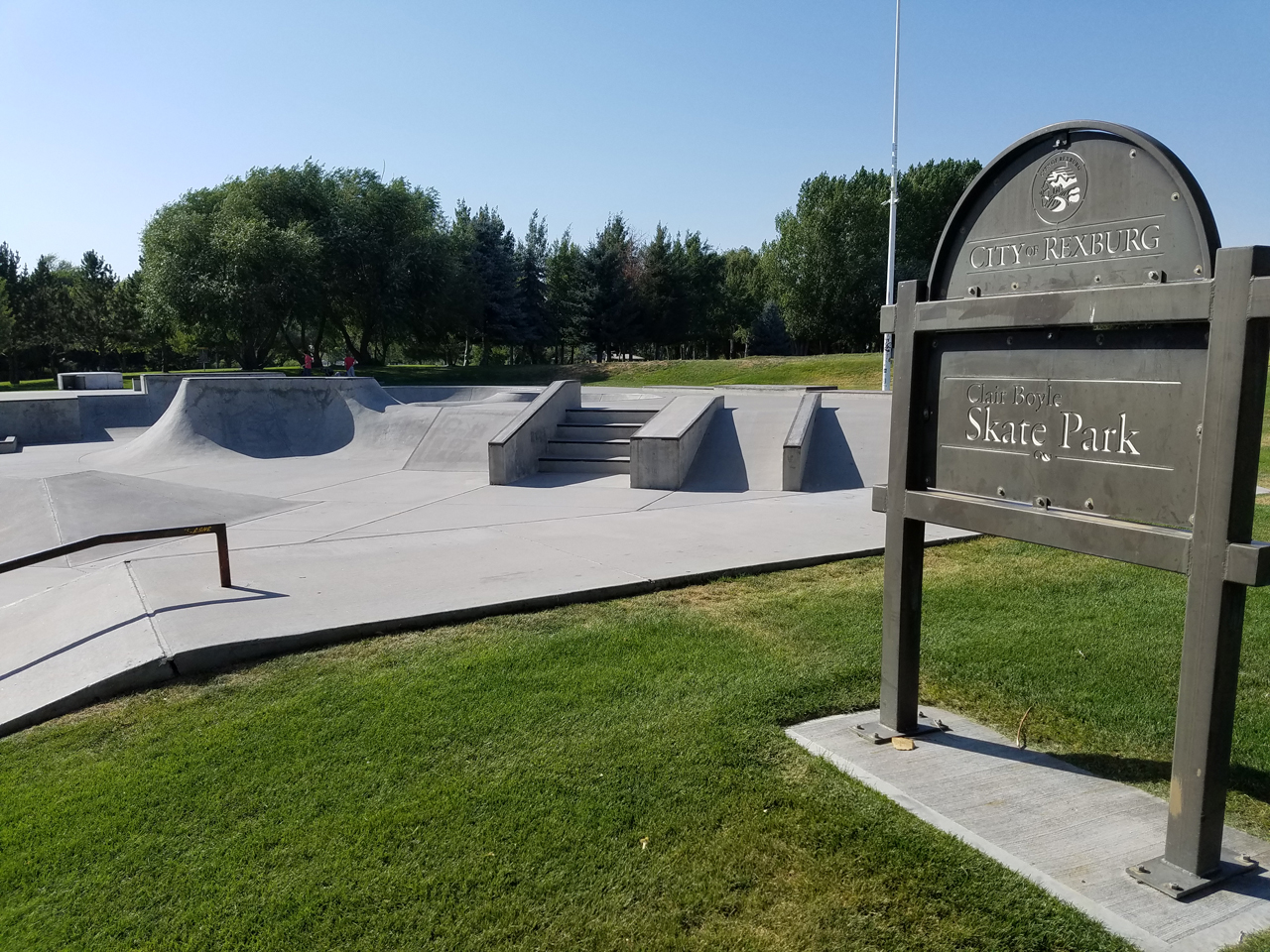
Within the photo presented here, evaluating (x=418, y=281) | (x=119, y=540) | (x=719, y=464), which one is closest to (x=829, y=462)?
(x=719, y=464)

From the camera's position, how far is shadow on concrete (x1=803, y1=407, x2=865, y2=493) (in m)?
11.9

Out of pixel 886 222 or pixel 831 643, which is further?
pixel 886 222

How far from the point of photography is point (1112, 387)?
3.04 metres

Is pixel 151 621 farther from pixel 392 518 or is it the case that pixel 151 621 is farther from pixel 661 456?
pixel 661 456

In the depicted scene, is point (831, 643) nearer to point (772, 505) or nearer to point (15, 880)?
point (15, 880)

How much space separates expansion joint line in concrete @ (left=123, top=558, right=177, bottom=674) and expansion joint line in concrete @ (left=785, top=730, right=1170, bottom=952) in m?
3.49

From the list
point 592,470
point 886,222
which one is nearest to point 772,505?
point 592,470

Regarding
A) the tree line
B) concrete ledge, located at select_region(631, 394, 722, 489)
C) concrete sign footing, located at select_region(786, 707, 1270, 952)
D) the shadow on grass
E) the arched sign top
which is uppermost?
the tree line

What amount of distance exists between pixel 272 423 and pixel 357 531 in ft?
36.4

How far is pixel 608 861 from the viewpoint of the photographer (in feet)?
9.89

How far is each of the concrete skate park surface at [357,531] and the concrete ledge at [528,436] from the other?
319 mm

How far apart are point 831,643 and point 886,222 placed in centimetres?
5032

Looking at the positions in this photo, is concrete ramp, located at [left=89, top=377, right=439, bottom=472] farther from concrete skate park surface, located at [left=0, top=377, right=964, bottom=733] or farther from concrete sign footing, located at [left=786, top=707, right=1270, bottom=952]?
concrete sign footing, located at [left=786, top=707, right=1270, bottom=952]

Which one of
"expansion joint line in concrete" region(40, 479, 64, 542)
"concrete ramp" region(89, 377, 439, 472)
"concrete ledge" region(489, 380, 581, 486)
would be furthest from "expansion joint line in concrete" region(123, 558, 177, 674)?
"concrete ramp" region(89, 377, 439, 472)
